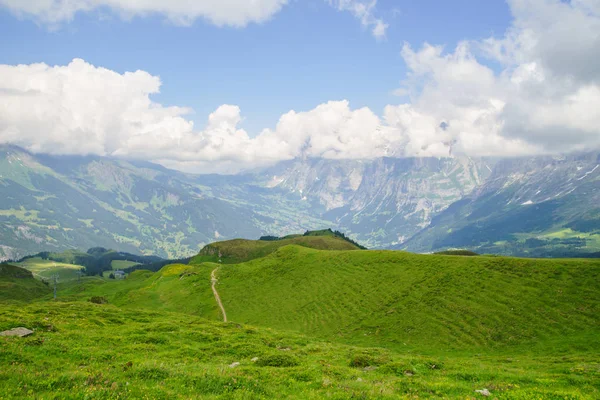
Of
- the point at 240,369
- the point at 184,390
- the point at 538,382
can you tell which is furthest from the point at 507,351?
the point at 184,390

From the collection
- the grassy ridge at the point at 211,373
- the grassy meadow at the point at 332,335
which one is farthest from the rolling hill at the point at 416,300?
the grassy ridge at the point at 211,373

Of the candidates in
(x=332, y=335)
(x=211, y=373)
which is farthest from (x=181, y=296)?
(x=211, y=373)

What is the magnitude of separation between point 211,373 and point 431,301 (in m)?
49.9

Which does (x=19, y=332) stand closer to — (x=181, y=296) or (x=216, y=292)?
(x=216, y=292)

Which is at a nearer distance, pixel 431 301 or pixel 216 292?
pixel 431 301

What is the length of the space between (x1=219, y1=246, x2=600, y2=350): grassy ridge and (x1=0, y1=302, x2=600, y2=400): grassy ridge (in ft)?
46.7

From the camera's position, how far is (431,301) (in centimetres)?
5950

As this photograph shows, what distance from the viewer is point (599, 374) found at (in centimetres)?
2403

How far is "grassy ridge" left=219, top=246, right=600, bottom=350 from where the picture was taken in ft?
159

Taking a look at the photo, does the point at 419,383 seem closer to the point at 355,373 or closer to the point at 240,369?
the point at 355,373

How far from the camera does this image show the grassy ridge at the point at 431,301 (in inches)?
1908

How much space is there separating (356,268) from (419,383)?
62.4 m

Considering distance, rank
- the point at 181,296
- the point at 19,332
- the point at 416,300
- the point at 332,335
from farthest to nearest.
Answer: the point at 181,296, the point at 416,300, the point at 332,335, the point at 19,332

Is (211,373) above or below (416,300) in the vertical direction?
above
